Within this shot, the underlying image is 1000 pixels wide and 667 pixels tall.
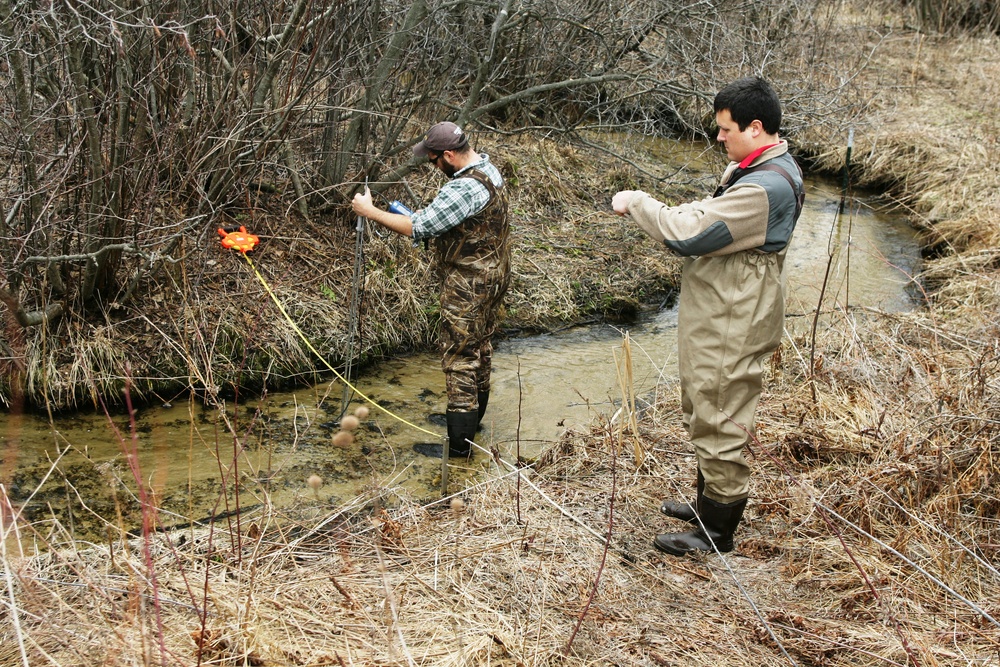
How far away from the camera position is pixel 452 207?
4.66 m

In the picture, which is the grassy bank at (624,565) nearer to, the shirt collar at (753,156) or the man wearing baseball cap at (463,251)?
the man wearing baseball cap at (463,251)

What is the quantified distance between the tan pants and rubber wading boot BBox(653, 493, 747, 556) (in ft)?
0.41

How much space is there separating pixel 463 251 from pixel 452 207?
0.34m

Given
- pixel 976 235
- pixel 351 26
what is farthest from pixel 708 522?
pixel 976 235

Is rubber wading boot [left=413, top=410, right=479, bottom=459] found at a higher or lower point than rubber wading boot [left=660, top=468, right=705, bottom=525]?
lower

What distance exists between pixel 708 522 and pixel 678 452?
102cm

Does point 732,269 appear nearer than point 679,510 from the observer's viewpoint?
Yes

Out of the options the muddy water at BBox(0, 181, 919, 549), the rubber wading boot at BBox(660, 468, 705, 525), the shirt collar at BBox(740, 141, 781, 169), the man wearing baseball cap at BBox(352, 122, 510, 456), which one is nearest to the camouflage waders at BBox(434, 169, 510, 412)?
the man wearing baseball cap at BBox(352, 122, 510, 456)

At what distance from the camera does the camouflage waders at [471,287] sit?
4863 mm

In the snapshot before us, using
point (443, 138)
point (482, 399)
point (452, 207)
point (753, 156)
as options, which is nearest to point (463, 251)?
point (452, 207)

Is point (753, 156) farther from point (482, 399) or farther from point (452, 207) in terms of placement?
point (482, 399)

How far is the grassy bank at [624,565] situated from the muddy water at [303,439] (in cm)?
33

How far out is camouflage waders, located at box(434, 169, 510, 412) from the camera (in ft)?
16.0

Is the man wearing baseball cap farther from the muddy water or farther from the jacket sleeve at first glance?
the jacket sleeve
